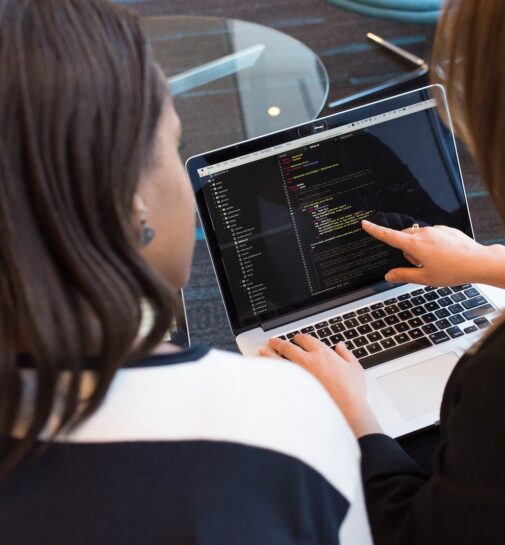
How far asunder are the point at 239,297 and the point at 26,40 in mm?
594

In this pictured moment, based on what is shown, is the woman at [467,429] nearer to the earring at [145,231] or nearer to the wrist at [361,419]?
the wrist at [361,419]

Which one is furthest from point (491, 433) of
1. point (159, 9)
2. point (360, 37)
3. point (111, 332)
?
point (159, 9)

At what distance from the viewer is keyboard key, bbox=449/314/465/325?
0.99 m

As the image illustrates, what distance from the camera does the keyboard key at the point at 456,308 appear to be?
3.28 ft

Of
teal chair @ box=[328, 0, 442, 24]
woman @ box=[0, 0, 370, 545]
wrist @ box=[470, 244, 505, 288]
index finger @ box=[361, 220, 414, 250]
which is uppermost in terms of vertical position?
woman @ box=[0, 0, 370, 545]

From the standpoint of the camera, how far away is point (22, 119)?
0.42 m

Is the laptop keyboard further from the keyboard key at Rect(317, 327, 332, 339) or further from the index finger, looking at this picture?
the index finger

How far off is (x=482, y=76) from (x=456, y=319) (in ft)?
1.61

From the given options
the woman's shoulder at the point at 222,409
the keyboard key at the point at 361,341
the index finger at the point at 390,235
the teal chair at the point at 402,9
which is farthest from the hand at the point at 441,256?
the teal chair at the point at 402,9

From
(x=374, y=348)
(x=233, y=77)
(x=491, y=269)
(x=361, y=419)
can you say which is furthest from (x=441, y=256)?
(x=233, y=77)

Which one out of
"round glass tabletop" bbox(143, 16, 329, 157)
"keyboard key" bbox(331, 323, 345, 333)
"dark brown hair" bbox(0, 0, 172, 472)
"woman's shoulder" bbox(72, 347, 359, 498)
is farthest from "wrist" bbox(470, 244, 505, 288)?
"round glass tabletop" bbox(143, 16, 329, 157)

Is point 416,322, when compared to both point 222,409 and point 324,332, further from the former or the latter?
point 222,409

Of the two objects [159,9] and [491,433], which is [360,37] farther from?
[491,433]

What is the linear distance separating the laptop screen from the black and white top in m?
0.46
